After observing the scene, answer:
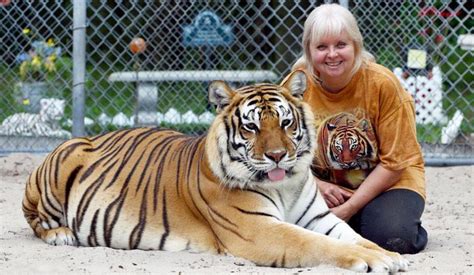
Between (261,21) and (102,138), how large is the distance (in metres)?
4.35

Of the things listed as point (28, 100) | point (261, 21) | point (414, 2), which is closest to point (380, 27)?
point (414, 2)

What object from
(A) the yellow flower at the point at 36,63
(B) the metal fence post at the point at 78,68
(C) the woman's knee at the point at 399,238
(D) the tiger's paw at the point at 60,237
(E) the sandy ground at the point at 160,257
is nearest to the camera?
(E) the sandy ground at the point at 160,257

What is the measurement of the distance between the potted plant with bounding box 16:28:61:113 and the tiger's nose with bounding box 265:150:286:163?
4.72 metres

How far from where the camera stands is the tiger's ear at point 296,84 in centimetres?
462

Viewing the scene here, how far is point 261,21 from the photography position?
30.6 feet

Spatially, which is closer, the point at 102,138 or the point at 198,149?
the point at 198,149

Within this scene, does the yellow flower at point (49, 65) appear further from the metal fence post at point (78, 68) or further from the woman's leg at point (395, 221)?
the woman's leg at point (395, 221)

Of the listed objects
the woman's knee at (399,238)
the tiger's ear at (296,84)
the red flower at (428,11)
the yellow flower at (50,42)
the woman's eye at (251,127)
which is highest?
the tiger's ear at (296,84)

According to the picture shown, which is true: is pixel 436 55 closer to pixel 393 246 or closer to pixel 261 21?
pixel 261 21

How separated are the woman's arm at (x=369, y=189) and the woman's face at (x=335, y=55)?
49 cm

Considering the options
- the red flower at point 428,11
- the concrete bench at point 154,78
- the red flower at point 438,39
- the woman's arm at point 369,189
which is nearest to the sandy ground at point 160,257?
the woman's arm at point 369,189

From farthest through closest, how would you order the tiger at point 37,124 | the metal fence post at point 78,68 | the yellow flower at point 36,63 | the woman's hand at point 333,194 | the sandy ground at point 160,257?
the yellow flower at point 36,63
the tiger at point 37,124
the metal fence post at point 78,68
the woman's hand at point 333,194
the sandy ground at point 160,257

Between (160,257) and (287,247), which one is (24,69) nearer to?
(160,257)

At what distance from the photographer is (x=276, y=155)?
14.4 feet
